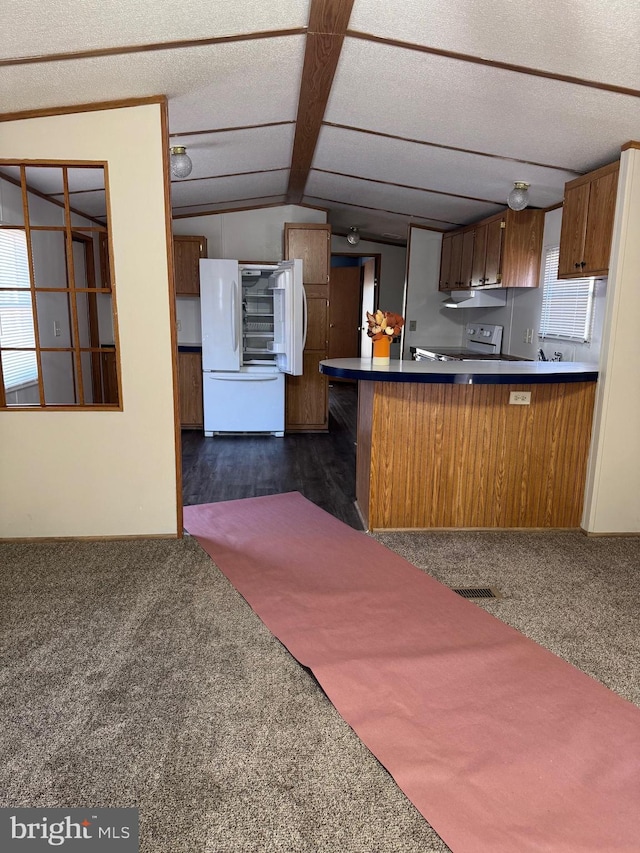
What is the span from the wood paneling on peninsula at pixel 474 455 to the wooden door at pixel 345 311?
577 centimetres

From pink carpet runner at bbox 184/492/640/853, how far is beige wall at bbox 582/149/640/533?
137 cm

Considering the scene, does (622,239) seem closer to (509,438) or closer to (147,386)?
(509,438)

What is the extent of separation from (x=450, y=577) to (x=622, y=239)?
206cm

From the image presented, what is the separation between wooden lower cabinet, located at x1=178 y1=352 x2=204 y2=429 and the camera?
20.2 feet

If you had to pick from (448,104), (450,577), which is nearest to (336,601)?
(450,577)

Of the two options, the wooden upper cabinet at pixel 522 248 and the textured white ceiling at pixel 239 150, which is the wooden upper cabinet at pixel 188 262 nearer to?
the textured white ceiling at pixel 239 150

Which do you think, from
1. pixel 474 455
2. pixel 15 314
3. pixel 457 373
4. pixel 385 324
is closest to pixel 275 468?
pixel 385 324

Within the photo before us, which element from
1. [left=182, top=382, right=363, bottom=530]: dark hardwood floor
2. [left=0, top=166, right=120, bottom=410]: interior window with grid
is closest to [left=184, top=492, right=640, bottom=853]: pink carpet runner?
[left=182, top=382, right=363, bottom=530]: dark hardwood floor

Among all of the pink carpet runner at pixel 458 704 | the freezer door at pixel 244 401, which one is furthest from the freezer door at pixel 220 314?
→ the pink carpet runner at pixel 458 704

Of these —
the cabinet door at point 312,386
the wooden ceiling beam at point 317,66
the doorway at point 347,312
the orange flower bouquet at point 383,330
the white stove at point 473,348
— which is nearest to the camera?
the wooden ceiling beam at point 317,66

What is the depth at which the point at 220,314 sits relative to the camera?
568 centimetres

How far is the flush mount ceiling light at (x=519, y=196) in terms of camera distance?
3.97m

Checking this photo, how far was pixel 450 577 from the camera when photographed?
2996 millimetres

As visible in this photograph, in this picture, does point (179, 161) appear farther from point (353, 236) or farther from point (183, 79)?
point (353, 236)
